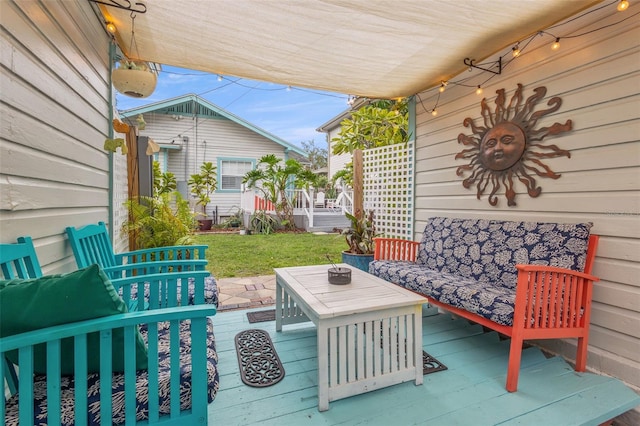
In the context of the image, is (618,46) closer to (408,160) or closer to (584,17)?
(584,17)

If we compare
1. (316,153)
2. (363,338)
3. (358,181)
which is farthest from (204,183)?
(316,153)

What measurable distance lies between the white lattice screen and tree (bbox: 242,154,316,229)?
419 centimetres

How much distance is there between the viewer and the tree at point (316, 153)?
Answer: 24.9m

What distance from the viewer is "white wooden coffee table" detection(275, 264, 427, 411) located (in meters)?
1.86

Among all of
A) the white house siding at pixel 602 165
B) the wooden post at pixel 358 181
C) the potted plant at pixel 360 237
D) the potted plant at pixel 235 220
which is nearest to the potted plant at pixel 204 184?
the potted plant at pixel 235 220

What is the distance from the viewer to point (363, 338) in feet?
6.50

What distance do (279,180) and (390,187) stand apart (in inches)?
198

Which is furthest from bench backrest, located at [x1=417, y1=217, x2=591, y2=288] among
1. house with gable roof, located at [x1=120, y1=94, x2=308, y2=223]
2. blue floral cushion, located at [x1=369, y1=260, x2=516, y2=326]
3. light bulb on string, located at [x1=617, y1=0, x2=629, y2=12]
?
house with gable roof, located at [x1=120, y1=94, x2=308, y2=223]

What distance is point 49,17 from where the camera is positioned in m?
1.75

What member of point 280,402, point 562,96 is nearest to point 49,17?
point 280,402

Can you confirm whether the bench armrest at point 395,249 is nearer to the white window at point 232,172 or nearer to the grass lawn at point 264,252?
the grass lawn at point 264,252

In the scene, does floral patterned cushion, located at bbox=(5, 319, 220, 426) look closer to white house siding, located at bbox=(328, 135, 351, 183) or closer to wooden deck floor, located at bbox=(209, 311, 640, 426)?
wooden deck floor, located at bbox=(209, 311, 640, 426)

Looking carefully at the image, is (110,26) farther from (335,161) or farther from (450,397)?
(335,161)

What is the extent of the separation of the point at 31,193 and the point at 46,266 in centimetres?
47
